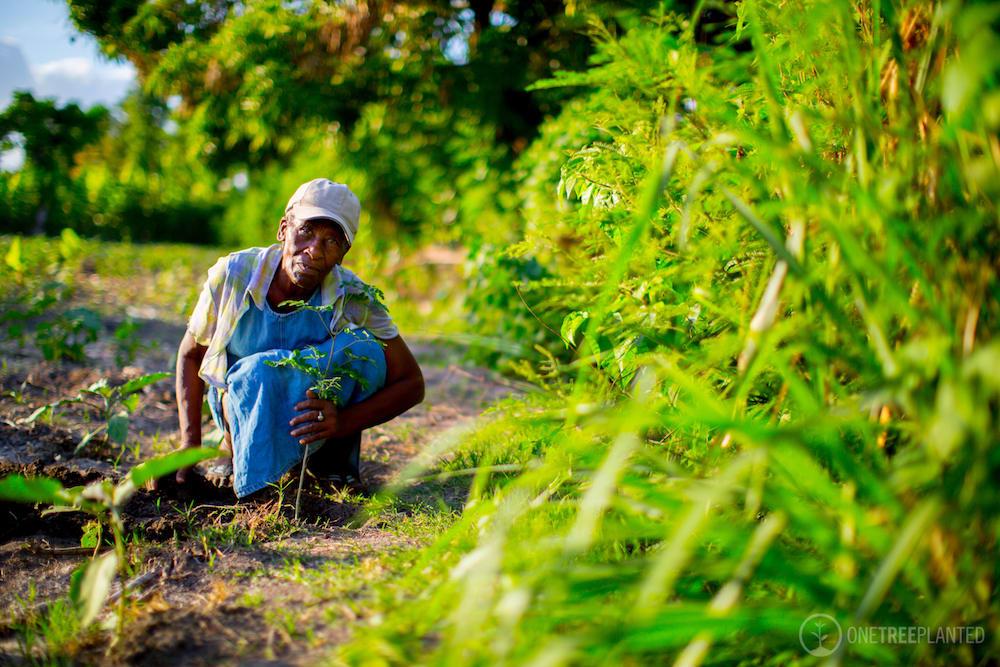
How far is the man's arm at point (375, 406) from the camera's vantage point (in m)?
2.34

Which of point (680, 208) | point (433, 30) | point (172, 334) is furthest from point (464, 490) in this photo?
point (433, 30)

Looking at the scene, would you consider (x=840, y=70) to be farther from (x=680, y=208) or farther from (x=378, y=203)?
(x=378, y=203)

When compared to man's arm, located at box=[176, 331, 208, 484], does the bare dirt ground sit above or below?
below

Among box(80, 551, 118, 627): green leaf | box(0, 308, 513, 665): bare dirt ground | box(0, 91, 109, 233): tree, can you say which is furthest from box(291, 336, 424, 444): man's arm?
box(0, 91, 109, 233): tree

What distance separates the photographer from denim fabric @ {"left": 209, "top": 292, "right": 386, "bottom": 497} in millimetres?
2312

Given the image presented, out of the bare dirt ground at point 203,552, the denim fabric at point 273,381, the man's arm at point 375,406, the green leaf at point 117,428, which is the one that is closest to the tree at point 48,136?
the bare dirt ground at point 203,552

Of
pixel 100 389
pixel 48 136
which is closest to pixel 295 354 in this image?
pixel 100 389

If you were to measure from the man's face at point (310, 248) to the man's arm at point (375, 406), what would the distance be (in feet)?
1.22

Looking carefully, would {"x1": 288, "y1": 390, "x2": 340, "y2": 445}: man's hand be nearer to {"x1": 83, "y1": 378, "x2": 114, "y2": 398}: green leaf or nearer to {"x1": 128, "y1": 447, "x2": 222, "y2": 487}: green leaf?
→ {"x1": 128, "y1": 447, "x2": 222, "y2": 487}: green leaf

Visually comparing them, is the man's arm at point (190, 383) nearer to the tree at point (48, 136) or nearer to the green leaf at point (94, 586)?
the green leaf at point (94, 586)

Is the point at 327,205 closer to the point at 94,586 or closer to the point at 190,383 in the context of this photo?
the point at 190,383

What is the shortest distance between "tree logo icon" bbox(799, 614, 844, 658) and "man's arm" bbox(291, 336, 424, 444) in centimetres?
152

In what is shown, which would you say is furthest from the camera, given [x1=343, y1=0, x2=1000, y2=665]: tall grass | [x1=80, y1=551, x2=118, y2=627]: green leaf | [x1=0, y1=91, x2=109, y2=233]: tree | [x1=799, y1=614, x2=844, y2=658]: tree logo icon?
[x1=0, y1=91, x2=109, y2=233]: tree

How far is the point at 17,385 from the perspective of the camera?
3.56 metres
